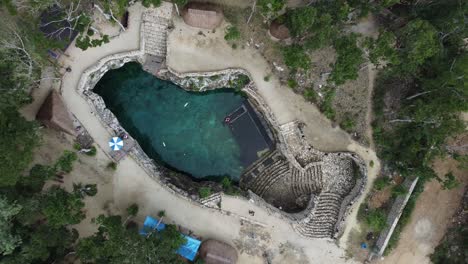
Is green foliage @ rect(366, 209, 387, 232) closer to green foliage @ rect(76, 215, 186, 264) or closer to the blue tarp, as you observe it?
the blue tarp

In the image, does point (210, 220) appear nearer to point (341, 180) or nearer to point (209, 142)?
point (209, 142)

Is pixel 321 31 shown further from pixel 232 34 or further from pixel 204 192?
pixel 204 192

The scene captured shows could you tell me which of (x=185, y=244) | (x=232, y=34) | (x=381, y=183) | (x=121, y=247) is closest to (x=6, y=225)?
(x=121, y=247)

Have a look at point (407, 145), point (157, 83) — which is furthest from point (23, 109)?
point (407, 145)

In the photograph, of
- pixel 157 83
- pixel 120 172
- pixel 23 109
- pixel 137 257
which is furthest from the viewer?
pixel 157 83

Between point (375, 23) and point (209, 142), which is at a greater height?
point (375, 23)

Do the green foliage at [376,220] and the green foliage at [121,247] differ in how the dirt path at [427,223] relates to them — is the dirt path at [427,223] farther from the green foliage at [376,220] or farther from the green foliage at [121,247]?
the green foliage at [121,247]

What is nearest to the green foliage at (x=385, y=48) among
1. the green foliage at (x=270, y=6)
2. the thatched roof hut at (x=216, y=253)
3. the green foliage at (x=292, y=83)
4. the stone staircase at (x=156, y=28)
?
the green foliage at (x=292, y=83)
